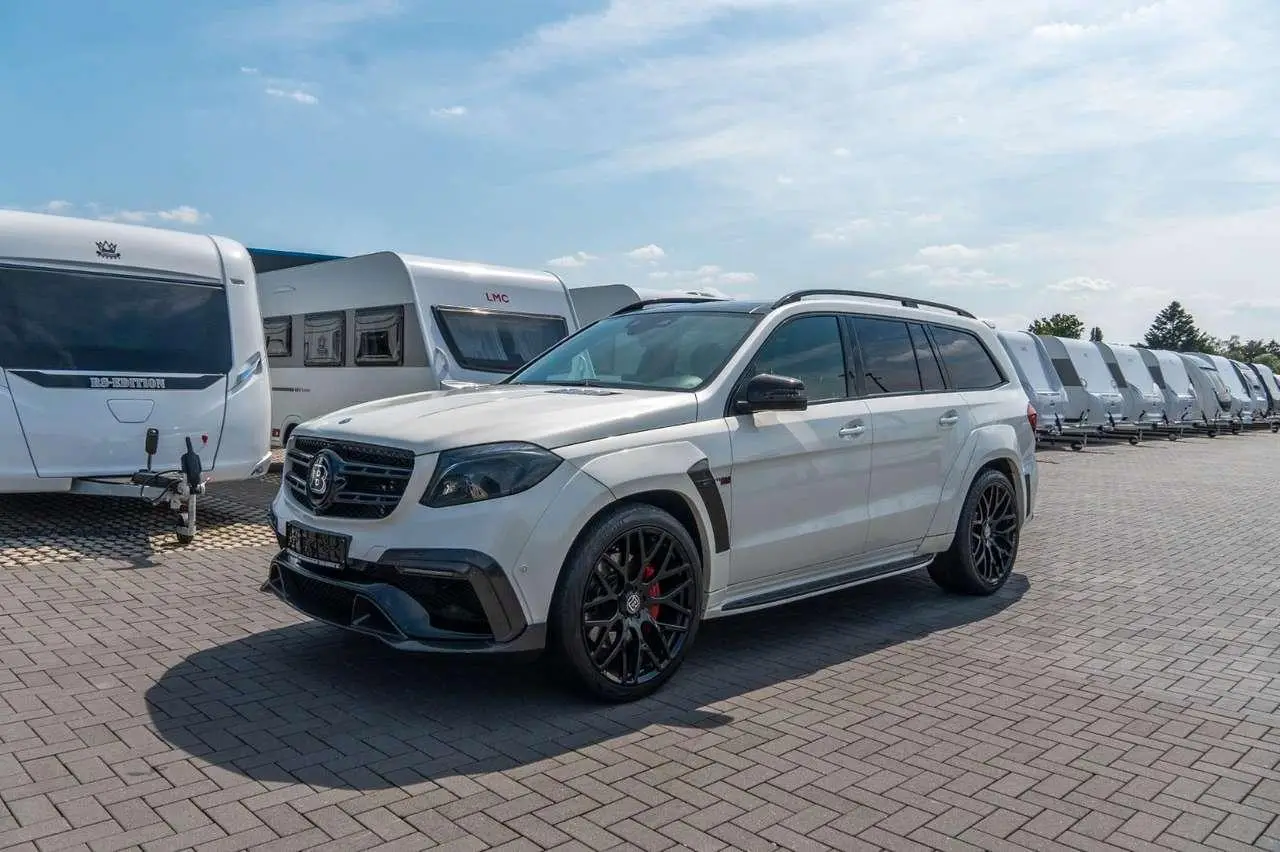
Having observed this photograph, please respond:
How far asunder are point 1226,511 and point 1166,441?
1690 cm

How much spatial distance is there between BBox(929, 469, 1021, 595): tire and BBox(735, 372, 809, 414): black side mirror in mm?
2164

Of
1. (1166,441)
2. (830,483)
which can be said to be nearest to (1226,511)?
(830,483)

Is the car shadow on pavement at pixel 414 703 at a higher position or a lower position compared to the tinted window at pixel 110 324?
lower

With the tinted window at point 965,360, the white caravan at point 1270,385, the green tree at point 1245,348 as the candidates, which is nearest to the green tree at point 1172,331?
the green tree at point 1245,348

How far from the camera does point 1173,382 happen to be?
94.8 ft

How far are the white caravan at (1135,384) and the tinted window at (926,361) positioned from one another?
65.8 ft

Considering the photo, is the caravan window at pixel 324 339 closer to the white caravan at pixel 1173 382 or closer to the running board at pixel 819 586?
the running board at pixel 819 586

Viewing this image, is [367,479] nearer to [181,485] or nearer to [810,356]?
[810,356]

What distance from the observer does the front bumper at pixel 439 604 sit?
4.36m

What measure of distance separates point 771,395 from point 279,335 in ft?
37.8

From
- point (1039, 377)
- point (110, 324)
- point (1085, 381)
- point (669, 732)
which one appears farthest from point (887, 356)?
point (1085, 381)

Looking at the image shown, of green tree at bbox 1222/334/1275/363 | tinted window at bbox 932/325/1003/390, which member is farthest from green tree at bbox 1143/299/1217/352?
tinted window at bbox 932/325/1003/390

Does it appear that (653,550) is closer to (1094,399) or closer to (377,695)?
(377,695)

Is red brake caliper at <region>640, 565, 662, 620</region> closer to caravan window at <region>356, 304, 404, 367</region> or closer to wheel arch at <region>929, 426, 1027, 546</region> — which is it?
wheel arch at <region>929, 426, 1027, 546</region>
